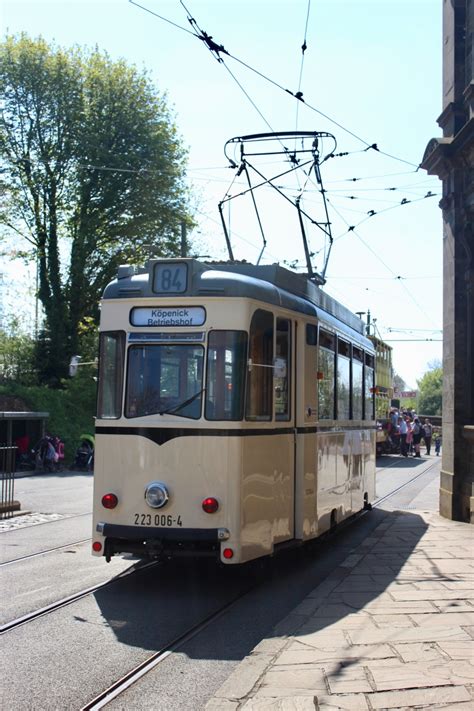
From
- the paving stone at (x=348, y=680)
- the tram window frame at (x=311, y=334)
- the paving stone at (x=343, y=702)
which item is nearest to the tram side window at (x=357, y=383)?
the tram window frame at (x=311, y=334)

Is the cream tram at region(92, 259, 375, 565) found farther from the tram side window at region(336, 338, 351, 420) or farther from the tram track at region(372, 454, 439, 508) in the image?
the tram track at region(372, 454, 439, 508)

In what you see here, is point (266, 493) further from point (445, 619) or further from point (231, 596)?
point (445, 619)

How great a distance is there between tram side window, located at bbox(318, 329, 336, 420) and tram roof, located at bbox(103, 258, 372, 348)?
48 centimetres

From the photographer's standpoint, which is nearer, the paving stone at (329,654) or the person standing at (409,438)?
the paving stone at (329,654)

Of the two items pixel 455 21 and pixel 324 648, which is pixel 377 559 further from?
pixel 455 21

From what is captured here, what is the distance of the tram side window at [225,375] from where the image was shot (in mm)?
7934

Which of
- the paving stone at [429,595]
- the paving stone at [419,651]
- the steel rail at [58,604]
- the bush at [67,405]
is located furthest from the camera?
the bush at [67,405]

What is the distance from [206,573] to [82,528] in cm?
426

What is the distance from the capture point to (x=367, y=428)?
45.9ft

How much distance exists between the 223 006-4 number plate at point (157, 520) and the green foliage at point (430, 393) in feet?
317

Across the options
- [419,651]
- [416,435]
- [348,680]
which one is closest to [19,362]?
[416,435]

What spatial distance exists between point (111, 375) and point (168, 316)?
31.5 inches

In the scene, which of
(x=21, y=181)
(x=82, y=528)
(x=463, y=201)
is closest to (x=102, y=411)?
(x=82, y=528)

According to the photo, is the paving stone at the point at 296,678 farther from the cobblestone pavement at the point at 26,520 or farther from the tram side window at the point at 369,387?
the tram side window at the point at 369,387
